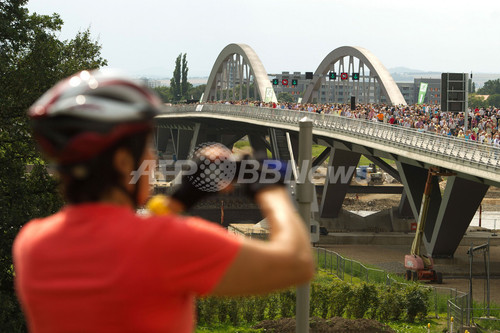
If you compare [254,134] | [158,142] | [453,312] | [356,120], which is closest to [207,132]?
[254,134]

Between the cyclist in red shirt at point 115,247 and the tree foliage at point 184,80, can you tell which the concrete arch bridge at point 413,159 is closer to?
the cyclist in red shirt at point 115,247

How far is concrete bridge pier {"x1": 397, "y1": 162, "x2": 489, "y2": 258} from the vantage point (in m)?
43.8

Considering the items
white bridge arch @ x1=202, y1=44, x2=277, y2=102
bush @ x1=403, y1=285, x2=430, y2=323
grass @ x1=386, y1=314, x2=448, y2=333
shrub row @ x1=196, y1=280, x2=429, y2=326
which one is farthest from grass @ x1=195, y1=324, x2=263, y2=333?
white bridge arch @ x1=202, y1=44, x2=277, y2=102

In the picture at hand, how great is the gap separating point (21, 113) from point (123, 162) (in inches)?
861

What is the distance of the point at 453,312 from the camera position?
2853 centimetres

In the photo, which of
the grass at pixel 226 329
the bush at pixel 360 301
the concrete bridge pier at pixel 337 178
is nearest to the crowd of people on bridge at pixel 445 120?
the concrete bridge pier at pixel 337 178

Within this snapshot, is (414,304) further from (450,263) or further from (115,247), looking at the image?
(115,247)

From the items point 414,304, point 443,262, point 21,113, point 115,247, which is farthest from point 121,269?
point 443,262

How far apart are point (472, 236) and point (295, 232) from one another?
58143 mm

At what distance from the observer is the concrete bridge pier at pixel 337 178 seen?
63978 millimetres

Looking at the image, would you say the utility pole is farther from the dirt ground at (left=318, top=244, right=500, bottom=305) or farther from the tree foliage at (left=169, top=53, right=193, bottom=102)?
the tree foliage at (left=169, top=53, right=193, bottom=102)

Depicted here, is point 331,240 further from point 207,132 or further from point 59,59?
point 207,132

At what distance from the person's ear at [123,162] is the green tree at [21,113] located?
60.8 feet

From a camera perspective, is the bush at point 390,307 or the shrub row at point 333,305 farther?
the bush at point 390,307
